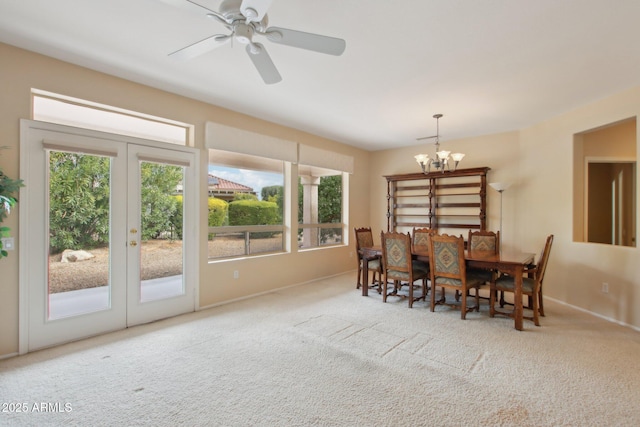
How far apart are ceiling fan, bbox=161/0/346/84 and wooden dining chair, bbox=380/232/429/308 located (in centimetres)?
280

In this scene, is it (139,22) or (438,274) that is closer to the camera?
(139,22)

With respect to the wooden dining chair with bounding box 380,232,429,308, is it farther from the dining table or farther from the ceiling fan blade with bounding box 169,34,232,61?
the ceiling fan blade with bounding box 169,34,232,61

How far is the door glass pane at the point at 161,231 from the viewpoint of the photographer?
3555mm

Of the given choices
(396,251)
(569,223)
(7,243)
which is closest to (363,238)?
(396,251)

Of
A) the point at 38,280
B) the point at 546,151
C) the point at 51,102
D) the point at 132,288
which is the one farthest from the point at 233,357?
the point at 546,151

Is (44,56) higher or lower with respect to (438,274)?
higher

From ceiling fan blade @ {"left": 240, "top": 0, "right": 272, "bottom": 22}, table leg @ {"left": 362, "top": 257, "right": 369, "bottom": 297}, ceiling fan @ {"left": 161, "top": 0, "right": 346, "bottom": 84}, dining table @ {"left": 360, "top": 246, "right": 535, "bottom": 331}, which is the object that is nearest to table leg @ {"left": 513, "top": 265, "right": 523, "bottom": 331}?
dining table @ {"left": 360, "top": 246, "right": 535, "bottom": 331}

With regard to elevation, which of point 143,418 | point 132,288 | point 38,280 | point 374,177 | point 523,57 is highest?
point 523,57

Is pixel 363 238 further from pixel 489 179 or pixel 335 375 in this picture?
pixel 335 375

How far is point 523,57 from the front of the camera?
2.79 meters

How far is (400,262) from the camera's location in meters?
4.26

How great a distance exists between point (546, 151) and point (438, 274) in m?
2.73

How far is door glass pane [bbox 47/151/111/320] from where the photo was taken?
9.71 ft

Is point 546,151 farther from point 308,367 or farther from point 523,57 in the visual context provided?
point 308,367
